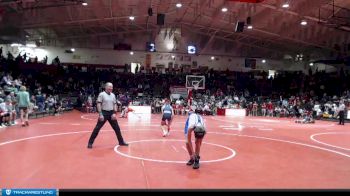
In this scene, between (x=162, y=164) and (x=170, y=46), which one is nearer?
(x=162, y=164)

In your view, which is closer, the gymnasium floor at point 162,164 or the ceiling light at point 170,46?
the gymnasium floor at point 162,164

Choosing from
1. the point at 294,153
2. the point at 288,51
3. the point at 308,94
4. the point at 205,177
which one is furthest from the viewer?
the point at 288,51

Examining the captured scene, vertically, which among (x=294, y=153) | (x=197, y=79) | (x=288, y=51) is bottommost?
(x=294, y=153)

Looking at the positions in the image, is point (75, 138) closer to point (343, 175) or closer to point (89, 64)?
point (343, 175)

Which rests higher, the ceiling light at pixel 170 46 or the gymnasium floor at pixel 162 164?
the ceiling light at pixel 170 46

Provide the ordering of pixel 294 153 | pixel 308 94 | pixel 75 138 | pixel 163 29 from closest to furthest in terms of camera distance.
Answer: pixel 294 153 < pixel 75 138 < pixel 308 94 < pixel 163 29

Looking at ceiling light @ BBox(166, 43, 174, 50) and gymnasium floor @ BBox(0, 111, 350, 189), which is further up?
ceiling light @ BBox(166, 43, 174, 50)

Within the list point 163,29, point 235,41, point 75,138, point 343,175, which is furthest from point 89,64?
point 343,175

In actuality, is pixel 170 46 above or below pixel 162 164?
above

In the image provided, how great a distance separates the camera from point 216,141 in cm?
1102

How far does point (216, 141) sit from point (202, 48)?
30.0m

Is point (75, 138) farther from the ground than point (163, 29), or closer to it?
closer to it

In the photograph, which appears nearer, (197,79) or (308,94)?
(197,79)

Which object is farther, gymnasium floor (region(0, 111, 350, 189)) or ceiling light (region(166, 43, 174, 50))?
ceiling light (region(166, 43, 174, 50))
